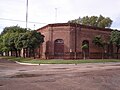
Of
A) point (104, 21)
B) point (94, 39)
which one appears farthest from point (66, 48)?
point (104, 21)

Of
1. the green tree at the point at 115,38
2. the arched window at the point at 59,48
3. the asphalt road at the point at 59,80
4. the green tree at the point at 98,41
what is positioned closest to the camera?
the asphalt road at the point at 59,80

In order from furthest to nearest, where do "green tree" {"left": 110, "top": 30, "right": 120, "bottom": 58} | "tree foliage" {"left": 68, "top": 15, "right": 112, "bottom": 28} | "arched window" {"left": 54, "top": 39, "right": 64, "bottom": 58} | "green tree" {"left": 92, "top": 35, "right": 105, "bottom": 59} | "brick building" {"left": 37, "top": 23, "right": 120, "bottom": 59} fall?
"tree foliage" {"left": 68, "top": 15, "right": 112, "bottom": 28}
"green tree" {"left": 110, "top": 30, "right": 120, "bottom": 58}
"green tree" {"left": 92, "top": 35, "right": 105, "bottom": 59}
"arched window" {"left": 54, "top": 39, "right": 64, "bottom": 58}
"brick building" {"left": 37, "top": 23, "right": 120, "bottom": 59}

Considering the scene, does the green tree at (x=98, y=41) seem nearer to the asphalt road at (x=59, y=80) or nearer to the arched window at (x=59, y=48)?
the arched window at (x=59, y=48)

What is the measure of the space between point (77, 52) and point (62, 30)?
4810mm

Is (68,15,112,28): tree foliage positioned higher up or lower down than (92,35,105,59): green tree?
higher up

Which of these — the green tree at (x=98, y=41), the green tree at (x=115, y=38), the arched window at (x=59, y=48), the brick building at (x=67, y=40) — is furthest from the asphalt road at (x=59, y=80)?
the green tree at (x=115, y=38)

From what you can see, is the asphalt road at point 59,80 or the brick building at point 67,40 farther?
the brick building at point 67,40

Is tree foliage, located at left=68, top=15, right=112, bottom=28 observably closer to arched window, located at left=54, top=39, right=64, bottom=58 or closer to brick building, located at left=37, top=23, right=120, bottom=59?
brick building, located at left=37, top=23, right=120, bottom=59

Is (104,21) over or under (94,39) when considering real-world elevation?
over

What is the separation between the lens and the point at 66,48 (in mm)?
48406

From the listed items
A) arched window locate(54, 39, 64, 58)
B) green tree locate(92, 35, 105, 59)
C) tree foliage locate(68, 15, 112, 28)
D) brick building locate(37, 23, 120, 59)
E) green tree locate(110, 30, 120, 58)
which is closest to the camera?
brick building locate(37, 23, 120, 59)

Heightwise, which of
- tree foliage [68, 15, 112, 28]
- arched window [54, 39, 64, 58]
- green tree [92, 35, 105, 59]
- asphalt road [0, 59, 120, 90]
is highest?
tree foliage [68, 15, 112, 28]

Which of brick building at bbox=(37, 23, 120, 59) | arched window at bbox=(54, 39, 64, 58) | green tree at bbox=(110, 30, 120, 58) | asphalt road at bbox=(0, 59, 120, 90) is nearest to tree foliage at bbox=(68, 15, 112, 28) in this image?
green tree at bbox=(110, 30, 120, 58)

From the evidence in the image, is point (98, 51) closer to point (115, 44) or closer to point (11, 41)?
point (115, 44)
